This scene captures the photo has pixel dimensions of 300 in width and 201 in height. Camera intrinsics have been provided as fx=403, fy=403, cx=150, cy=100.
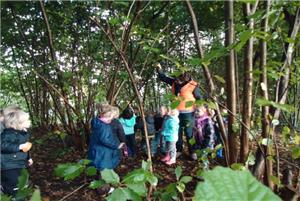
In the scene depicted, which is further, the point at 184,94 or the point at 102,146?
the point at 184,94

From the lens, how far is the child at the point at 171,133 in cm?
607

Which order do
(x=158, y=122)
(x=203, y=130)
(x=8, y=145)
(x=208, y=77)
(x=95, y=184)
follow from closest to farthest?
(x=95, y=184), (x=208, y=77), (x=8, y=145), (x=203, y=130), (x=158, y=122)

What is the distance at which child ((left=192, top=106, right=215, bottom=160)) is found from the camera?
19.3 feet

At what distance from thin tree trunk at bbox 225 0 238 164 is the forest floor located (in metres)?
0.82

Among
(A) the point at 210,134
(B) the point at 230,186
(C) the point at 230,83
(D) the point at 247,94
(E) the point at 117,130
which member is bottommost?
(A) the point at 210,134

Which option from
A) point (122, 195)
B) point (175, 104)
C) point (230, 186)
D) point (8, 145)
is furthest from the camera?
point (8, 145)

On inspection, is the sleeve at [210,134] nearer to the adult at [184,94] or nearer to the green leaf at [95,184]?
the adult at [184,94]

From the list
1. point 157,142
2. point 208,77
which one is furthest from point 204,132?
point 208,77

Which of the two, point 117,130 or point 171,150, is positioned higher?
point 117,130

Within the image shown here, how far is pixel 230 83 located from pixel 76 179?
3.34 metres

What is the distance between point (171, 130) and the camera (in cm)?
620

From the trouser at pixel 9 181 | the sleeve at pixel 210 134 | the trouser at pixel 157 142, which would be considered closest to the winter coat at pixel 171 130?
the trouser at pixel 157 142

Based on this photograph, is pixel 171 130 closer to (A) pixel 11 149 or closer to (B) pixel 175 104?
(A) pixel 11 149

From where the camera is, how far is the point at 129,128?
686 cm
